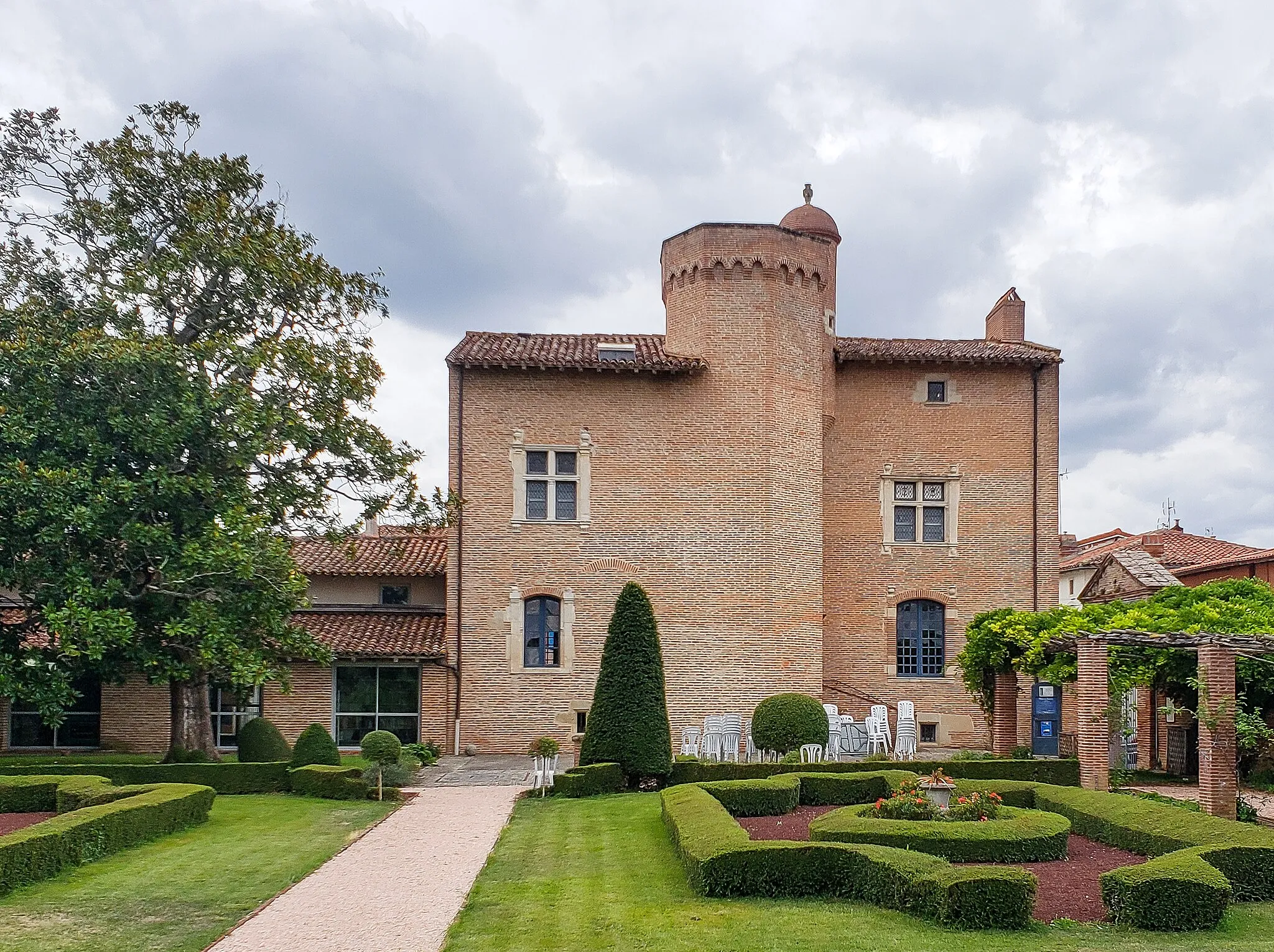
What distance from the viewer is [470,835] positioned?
48.8 feet

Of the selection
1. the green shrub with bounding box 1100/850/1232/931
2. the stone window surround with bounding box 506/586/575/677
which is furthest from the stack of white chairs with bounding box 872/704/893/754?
the green shrub with bounding box 1100/850/1232/931

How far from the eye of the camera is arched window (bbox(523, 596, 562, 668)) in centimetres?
2491

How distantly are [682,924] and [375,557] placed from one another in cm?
1869

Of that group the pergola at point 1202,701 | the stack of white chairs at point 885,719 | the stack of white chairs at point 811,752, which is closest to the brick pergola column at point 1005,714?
the stack of white chairs at point 885,719

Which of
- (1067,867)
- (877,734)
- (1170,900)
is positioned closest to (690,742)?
(877,734)

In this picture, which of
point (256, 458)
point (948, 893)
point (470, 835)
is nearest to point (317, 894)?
point (470, 835)

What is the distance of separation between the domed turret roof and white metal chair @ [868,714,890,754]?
1366 centimetres

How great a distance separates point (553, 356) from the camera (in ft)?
82.7

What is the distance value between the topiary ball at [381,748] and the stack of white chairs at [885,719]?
9.85 m

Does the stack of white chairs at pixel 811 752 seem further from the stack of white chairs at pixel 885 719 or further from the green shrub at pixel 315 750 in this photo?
the green shrub at pixel 315 750

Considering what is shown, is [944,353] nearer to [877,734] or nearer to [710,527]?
[710,527]

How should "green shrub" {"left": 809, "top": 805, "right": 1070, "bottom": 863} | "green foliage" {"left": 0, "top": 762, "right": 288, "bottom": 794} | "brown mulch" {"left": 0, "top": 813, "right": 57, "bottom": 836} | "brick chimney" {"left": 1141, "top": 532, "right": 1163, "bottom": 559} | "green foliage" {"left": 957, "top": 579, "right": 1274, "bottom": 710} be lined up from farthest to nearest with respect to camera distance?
"brick chimney" {"left": 1141, "top": 532, "right": 1163, "bottom": 559} → "green foliage" {"left": 0, "top": 762, "right": 288, "bottom": 794} → "green foliage" {"left": 957, "top": 579, "right": 1274, "bottom": 710} → "brown mulch" {"left": 0, "top": 813, "right": 57, "bottom": 836} → "green shrub" {"left": 809, "top": 805, "right": 1070, "bottom": 863}

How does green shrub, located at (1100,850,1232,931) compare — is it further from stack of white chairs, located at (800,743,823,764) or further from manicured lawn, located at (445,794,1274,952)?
stack of white chairs, located at (800,743,823,764)

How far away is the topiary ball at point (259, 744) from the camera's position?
805 inches
